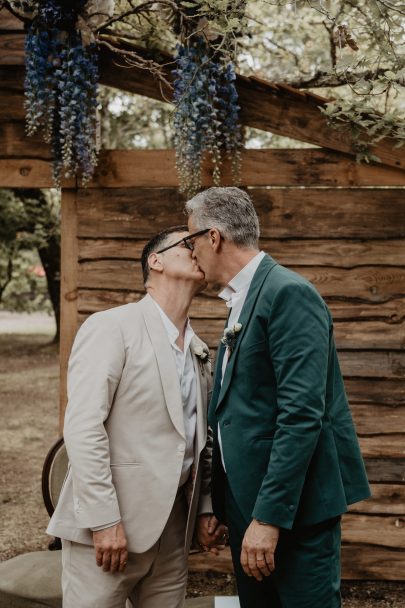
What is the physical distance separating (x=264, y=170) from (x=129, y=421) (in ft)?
7.19

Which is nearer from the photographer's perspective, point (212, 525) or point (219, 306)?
point (212, 525)

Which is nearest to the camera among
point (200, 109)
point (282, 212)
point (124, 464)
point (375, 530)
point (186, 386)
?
point (124, 464)

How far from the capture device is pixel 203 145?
3.83 metres

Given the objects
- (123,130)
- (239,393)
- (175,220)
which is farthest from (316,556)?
(123,130)

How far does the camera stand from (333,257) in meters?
4.08

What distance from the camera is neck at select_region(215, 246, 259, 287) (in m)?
2.45

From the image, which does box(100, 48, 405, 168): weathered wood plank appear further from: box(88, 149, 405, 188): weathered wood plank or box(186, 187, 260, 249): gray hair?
box(186, 187, 260, 249): gray hair

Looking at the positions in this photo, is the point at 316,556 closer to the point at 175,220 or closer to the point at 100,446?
the point at 100,446

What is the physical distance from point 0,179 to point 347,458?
9.50ft

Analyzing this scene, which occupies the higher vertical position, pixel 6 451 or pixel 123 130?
pixel 123 130

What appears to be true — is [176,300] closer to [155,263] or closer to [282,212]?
[155,263]

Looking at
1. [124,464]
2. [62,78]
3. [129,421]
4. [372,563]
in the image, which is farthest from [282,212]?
[372,563]

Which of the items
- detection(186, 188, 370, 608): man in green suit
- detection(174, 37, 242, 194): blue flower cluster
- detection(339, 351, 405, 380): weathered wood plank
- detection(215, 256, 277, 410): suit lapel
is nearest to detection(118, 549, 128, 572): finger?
detection(186, 188, 370, 608): man in green suit

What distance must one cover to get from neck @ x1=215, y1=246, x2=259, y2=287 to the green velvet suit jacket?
0.24 ft
